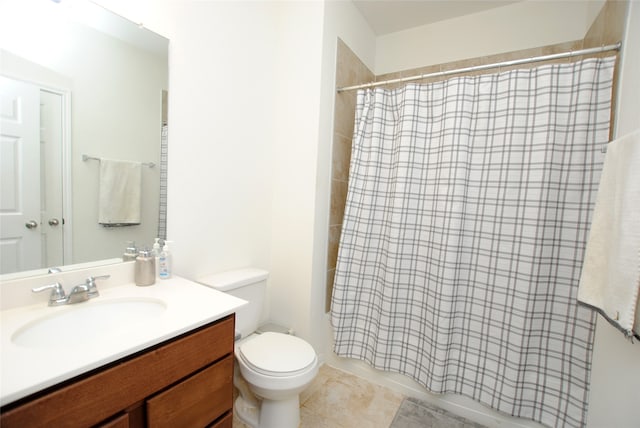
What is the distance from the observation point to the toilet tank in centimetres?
144

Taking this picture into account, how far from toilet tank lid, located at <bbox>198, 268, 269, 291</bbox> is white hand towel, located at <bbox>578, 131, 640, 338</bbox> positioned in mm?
1466

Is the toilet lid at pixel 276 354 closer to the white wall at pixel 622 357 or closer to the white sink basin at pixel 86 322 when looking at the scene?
the white sink basin at pixel 86 322

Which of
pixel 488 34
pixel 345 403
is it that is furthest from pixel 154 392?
pixel 488 34

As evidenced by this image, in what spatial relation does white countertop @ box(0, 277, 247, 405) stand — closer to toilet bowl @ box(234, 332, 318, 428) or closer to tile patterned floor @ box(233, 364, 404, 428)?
toilet bowl @ box(234, 332, 318, 428)

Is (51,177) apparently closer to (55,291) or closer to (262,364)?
(55,291)

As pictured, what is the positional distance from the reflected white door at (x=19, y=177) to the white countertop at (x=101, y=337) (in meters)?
0.19

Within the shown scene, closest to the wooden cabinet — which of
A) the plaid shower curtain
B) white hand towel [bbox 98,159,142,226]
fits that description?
white hand towel [bbox 98,159,142,226]

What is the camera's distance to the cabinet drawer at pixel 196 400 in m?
0.81

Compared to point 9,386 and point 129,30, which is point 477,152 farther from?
point 9,386

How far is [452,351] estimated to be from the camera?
5.06ft

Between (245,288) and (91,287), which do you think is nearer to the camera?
(91,287)

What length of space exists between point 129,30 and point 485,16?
2232mm

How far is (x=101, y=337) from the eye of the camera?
0.79 m

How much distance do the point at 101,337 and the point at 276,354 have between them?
75 centimetres
